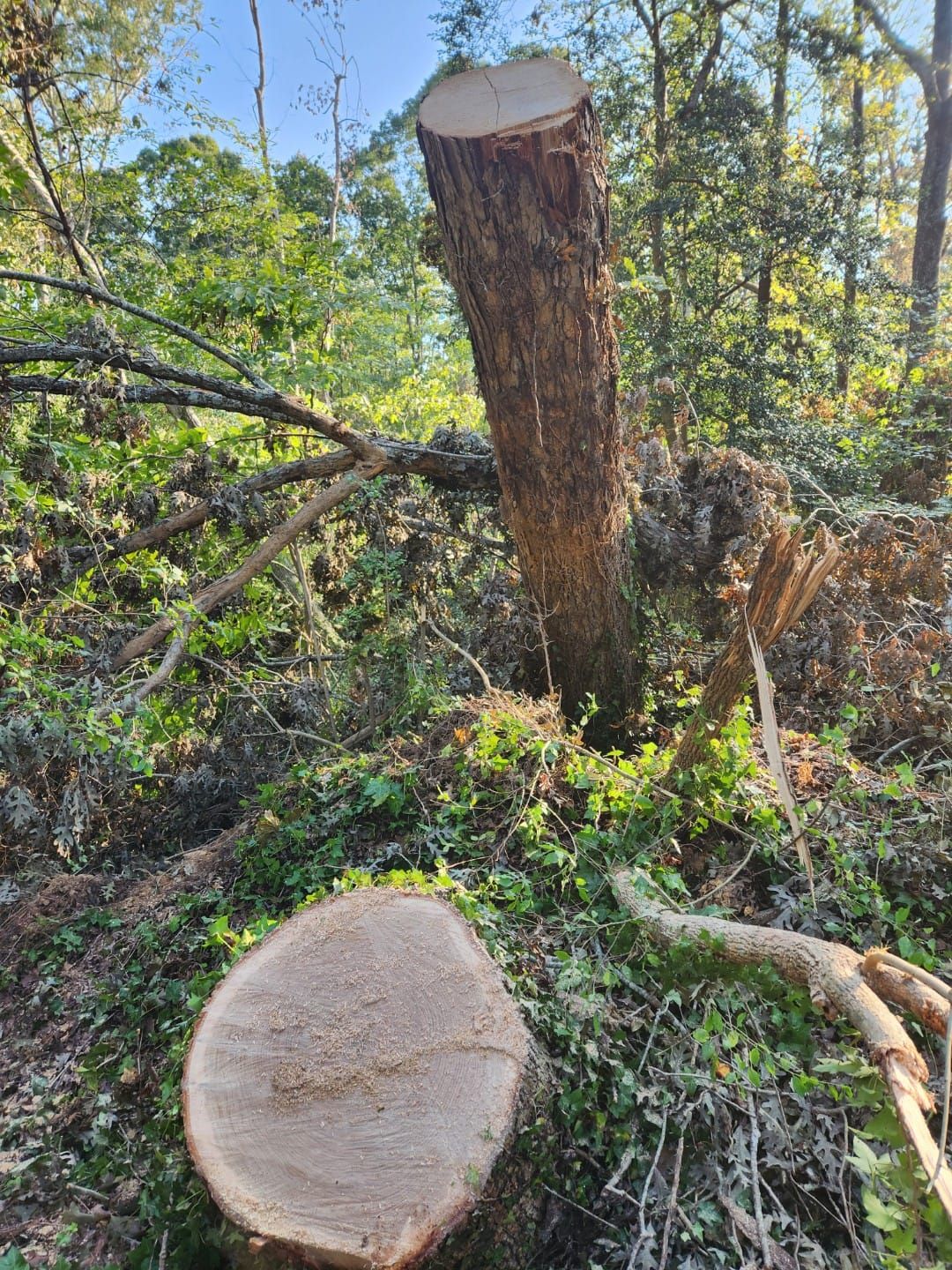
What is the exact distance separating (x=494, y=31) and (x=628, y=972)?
37.7ft

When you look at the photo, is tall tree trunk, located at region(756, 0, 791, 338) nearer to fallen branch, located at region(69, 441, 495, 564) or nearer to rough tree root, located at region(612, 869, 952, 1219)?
fallen branch, located at region(69, 441, 495, 564)

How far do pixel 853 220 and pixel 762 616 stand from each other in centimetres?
813

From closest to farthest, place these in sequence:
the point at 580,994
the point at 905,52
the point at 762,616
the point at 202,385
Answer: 1. the point at 580,994
2. the point at 762,616
3. the point at 202,385
4. the point at 905,52

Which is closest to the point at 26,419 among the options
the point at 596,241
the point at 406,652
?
the point at 406,652

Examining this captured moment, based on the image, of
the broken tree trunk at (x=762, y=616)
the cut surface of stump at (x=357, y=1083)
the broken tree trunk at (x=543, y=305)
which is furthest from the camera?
the broken tree trunk at (x=543, y=305)

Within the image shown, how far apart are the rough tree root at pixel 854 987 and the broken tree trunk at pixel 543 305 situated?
171cm

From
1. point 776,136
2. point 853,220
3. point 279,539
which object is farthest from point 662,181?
point 279,539

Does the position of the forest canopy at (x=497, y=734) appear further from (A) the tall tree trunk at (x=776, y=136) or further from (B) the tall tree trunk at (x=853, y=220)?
(A) the tall tree trunk at (x=776, y=136)

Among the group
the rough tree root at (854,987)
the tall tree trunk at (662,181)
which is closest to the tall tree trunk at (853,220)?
the tall tree trunk at (662,181)

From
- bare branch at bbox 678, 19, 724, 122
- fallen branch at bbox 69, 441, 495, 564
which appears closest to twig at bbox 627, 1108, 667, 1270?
fallen branch at bbox 69, 441, 495, 564

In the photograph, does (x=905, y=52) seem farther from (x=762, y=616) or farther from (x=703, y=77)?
(x=762, y=616)

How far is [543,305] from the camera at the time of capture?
8.54ft

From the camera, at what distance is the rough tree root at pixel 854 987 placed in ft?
3.88

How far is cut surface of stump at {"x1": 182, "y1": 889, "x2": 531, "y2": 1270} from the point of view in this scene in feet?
4.51
